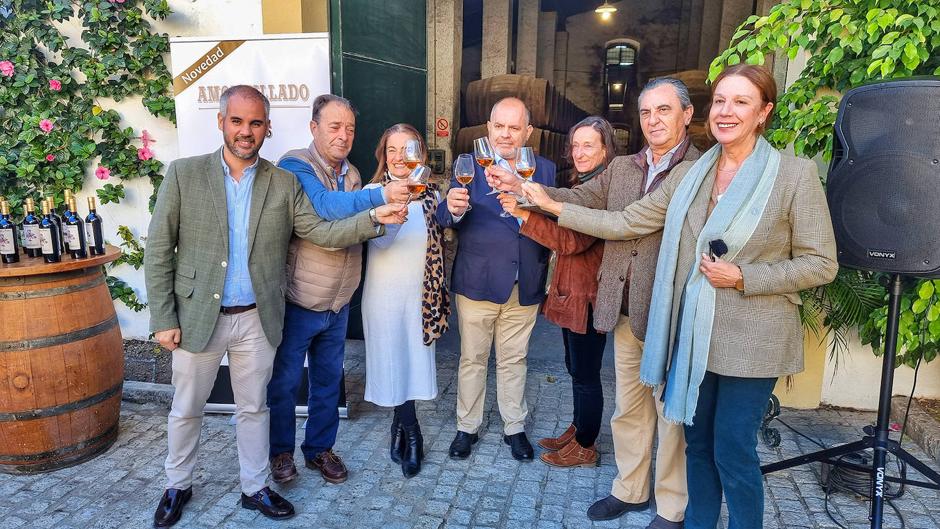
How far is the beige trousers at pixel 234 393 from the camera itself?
2709mm

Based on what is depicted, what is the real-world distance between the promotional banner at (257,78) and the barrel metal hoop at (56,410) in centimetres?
157

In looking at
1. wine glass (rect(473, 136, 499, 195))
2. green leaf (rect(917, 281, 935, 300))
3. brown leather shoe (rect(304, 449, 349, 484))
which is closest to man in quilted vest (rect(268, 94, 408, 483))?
brown leather shoe (rect(304, 449, 349, 484))

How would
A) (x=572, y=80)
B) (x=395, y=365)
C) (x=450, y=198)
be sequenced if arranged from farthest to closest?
(x=572, y=80) < (x=395, y=365) < (x=450, y=198)

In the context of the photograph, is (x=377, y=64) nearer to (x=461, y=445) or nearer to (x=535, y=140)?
(x=535, y=140)

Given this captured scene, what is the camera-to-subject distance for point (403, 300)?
3.14 m

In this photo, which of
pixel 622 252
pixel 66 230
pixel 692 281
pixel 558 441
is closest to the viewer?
pixel 692 281

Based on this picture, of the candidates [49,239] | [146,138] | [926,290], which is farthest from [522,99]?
[49,239]

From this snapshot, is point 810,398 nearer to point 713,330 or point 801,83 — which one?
point 801,83

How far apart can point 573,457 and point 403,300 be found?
4.20 feet

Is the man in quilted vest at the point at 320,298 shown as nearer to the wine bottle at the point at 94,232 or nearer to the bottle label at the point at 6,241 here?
the wine bottle at the point at 94,232

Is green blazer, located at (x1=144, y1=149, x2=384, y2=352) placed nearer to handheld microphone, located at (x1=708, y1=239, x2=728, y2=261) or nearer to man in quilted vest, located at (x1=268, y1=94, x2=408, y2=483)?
man in quilted vest, located at (x1=268, y1=94, x2=408, y2=483)

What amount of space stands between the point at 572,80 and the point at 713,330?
510 inches

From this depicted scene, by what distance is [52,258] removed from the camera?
327 cm

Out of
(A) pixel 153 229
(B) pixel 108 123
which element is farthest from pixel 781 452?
(B) pixel 108 123
